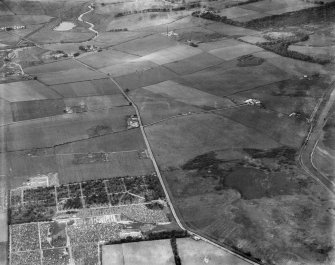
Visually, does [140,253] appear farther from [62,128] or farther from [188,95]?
[188,95]

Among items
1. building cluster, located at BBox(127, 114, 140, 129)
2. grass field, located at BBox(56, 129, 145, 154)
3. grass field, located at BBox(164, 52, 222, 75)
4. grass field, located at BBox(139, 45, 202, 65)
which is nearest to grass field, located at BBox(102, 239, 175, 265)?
grass field, located at BBox(56, 129, 145, 154)

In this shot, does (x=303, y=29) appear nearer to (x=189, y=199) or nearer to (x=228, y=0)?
(x=228, y=0)

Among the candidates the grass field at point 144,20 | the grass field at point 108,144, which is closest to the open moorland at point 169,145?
the grass field at point 108,144

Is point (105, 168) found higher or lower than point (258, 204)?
higher

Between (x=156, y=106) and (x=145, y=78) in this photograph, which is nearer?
(x=156, y=106)

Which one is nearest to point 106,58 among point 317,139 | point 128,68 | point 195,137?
point 128,68

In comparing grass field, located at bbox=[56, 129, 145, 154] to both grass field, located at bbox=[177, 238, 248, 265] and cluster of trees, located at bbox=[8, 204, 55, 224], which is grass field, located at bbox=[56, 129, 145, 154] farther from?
grass field, located at bbox=[177, 238, 248, 265]

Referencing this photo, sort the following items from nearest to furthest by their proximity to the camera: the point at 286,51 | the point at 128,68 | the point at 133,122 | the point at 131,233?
1. the point at 131,233
2. the point at 133,122
3. the point at 128,68
4. the point at 286,51
